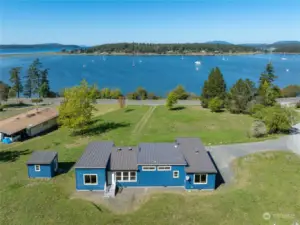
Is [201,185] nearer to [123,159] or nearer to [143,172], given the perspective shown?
[143,172]

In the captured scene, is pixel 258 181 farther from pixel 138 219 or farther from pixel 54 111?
pixel 54 111

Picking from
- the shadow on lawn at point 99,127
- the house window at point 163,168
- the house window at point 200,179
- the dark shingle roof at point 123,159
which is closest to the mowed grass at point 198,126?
the shadow on lawn at point 99,127

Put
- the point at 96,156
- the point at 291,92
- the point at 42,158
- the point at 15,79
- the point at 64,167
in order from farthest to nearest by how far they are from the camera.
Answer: the point at 15,79
the point at 291,92
the point at 64,167
the point at 42,158
the point at 96,156

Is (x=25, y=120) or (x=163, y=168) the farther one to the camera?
(x=25, y=120)

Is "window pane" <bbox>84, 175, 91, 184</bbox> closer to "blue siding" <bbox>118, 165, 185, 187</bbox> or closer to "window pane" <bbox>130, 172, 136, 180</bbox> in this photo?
"blue siding" <bbox>118, 165, 185, 187</bbox>

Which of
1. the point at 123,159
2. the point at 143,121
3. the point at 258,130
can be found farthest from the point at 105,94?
the point at 123,159

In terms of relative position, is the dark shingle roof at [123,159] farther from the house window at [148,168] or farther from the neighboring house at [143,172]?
the house window at [148,168]

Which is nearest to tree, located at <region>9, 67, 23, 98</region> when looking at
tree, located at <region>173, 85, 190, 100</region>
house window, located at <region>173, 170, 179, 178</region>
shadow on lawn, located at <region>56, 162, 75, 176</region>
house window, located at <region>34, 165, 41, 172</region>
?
tree, located at <region>173, 85, 190, 100</region>
